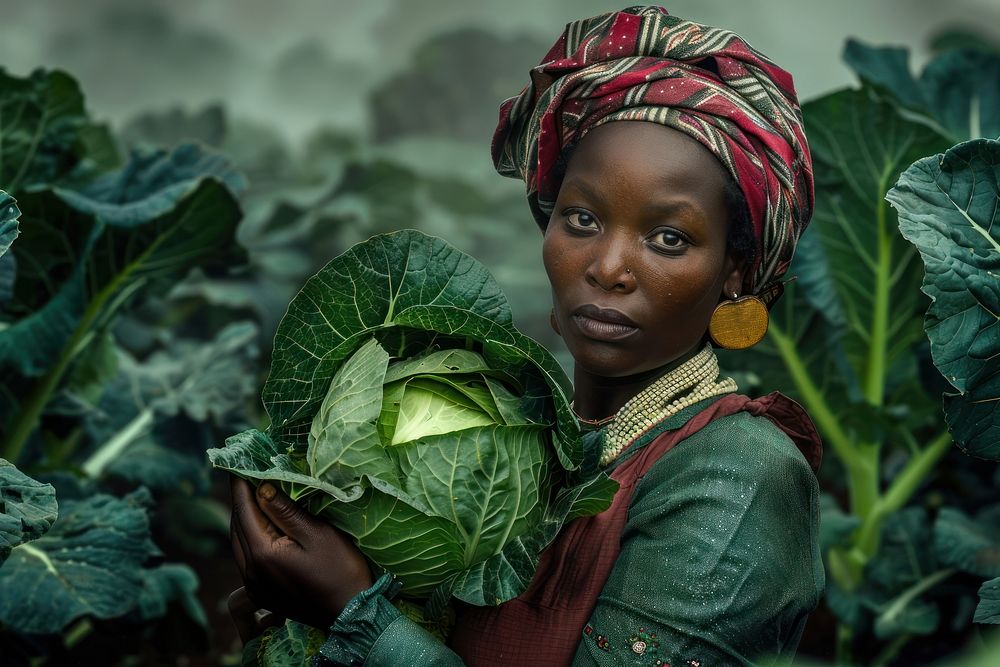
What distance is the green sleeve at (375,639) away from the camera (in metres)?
1.66

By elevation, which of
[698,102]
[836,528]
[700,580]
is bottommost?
[836,528]

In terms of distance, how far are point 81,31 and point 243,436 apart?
873 centimetres

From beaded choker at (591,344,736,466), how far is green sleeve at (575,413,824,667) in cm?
16

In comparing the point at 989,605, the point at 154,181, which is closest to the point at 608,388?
the point at 989,605

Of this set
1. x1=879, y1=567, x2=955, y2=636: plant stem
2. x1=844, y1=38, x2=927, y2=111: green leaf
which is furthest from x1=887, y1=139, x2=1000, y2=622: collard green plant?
x1=844, y1=38, x2=927, y2=111: green leaf

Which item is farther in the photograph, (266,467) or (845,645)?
(845,645)

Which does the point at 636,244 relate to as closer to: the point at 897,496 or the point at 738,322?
the point at 738,322

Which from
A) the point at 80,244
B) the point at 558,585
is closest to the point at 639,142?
the point at 558,585

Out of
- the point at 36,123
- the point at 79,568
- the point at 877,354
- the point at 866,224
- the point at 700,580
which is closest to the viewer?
the point at 700,580

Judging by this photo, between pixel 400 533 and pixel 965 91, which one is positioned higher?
pixel 965 91

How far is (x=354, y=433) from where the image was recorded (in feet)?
5.56

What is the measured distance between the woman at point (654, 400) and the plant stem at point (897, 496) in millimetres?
2058

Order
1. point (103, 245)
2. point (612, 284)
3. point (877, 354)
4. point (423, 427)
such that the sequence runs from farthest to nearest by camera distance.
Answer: point (877, 354) < point (103, 245) < point (612, 284) < point (423, 427)

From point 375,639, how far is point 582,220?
2.67 ft
